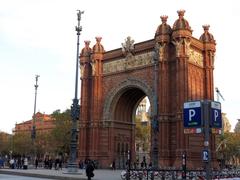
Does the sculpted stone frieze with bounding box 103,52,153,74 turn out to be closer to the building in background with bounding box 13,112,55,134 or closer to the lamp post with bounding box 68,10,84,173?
the lamp post with bounding box 68,10,84,173

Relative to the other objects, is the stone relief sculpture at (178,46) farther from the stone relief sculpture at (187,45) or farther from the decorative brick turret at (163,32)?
the decorative brick turret at (163,32)

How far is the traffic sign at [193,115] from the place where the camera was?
13773 mm

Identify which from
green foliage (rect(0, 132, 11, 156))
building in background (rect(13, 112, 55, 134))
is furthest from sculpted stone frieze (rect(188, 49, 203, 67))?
building in background (rect(13, 112, 55, 134))

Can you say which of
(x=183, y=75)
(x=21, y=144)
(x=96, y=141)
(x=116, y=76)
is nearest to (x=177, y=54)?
(x=183, y=75)

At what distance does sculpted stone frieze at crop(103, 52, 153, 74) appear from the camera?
5085cm

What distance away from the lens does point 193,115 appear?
14.0 meters

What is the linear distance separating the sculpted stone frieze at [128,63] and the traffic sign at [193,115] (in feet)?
118

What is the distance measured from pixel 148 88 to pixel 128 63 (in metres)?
5.42

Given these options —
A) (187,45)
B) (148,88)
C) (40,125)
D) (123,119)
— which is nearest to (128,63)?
(148,88)

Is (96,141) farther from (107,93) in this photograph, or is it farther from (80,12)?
(80,12)

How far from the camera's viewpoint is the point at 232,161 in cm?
11794

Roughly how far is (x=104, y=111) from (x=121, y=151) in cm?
637

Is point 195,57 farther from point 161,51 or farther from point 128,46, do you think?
point 128,46

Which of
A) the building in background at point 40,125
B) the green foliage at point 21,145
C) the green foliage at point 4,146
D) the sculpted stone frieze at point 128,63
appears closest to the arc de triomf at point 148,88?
the sculpted stone frieze at point 128,63
